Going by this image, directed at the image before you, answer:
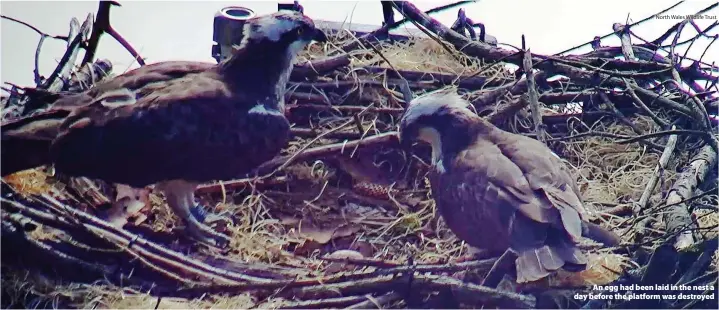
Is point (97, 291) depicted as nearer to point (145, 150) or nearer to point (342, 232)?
point (145, 150)

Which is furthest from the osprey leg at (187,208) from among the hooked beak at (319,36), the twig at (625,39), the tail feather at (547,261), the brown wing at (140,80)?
the twig at (625,39)

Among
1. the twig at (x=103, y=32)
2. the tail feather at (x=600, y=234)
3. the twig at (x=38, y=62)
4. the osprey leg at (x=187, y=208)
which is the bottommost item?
the osprey leg at (x=187, y=208)

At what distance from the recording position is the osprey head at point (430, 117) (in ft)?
6.60

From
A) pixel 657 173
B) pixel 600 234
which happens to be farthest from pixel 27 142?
pixel 657 173

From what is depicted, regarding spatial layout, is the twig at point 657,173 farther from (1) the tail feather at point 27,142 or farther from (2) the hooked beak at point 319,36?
(1) the tail feather at point 27,142

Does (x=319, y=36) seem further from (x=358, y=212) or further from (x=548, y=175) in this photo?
(x=548, y=175)

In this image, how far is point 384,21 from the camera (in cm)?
227

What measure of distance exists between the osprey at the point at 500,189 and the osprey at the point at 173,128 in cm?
35

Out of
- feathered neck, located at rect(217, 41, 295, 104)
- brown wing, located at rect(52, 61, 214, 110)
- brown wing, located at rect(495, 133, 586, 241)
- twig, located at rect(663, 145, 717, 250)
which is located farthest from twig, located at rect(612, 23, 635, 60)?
brown wing, located at rect(52, 61, 214, 110)

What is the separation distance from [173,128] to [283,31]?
0.34m

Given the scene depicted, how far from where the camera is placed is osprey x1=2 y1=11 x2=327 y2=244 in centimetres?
191

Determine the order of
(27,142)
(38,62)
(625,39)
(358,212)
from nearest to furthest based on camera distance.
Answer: (27,142)
(358,212)
(38,62)
(625,39)

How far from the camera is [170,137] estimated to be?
1.93 meters

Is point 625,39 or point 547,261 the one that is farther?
point 625,39
